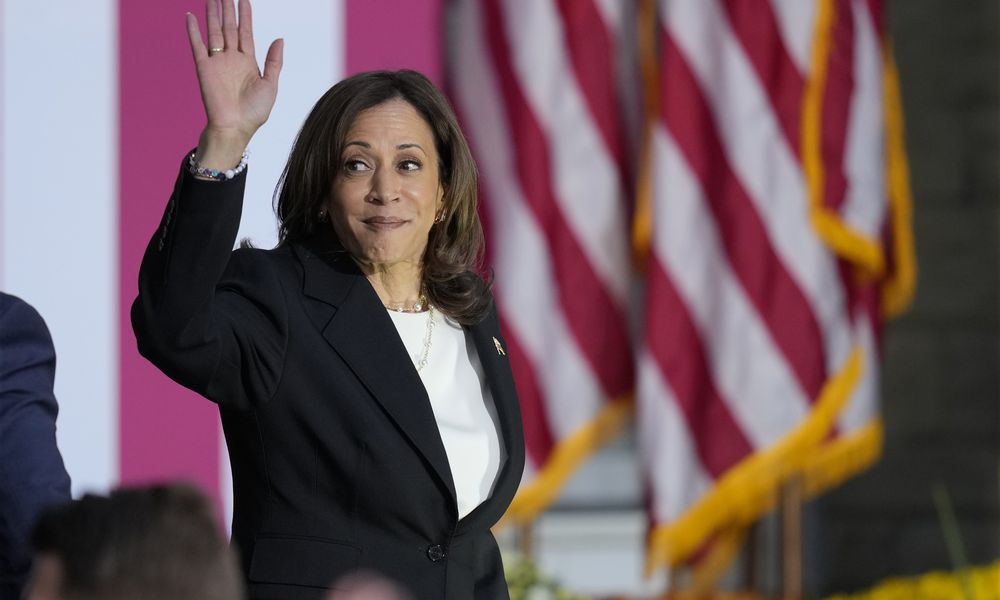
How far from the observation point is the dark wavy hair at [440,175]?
171 centimetres

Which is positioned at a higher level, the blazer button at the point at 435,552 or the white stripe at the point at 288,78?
the white stripe at the point at 288,78

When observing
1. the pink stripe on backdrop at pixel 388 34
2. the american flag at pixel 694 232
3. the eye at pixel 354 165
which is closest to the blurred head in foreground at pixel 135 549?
the eye at pixel 354 165

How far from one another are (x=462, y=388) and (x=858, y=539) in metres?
3.48

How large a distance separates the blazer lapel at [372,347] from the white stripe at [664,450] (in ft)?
8.84

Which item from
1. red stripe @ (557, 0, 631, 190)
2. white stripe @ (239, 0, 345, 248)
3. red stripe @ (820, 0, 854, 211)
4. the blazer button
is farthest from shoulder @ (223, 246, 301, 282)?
red stripe @ (820, 0, 854, 211)

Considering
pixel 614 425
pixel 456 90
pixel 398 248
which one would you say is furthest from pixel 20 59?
pixel 614 425

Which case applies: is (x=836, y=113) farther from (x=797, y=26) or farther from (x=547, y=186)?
(x=547, y=186)

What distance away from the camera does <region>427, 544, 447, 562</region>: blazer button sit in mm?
1654

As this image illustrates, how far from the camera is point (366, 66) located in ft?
9.93

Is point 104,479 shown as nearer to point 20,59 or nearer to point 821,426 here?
point 20,59

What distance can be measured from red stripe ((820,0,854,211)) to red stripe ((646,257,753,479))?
0.56 meters

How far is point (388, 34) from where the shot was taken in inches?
122

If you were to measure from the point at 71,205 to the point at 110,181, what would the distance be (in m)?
0.09

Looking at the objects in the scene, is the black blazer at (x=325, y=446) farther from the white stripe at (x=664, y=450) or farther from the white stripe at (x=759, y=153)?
Answer: the white stripe at (x=759, y=153)
